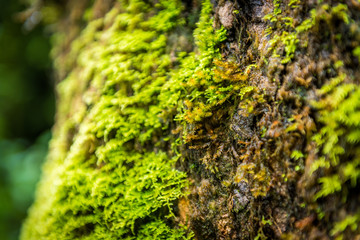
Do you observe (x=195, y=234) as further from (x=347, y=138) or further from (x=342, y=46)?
(x=342, y=46)

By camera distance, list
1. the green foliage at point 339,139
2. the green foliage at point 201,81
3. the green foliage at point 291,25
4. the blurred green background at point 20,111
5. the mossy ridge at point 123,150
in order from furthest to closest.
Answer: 1. the blurred green background at point 20,111
2. the mossy ridge at point 123,150
3. the green foliage at point 201,81
4. the green foliage at point 291,25
5. the green foliage at point 339,139

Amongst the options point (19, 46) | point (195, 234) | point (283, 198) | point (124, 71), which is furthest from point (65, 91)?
point (19, 46)

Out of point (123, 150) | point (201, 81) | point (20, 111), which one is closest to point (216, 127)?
point (201, 81)

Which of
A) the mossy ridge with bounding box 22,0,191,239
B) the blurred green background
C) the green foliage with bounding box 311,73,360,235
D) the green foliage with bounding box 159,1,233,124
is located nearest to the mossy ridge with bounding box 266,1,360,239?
the green foliage with bounding box 311,73,360,235

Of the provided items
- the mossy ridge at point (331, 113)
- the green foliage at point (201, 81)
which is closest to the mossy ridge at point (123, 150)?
the green foliage at point (201, 81)

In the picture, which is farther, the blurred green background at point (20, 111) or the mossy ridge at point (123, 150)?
the blurred green background at point (20, 111)

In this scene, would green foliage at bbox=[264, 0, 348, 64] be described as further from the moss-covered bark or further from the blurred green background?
the blurred green background

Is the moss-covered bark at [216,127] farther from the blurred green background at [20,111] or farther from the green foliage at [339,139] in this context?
the blurred green background at [20,111]
